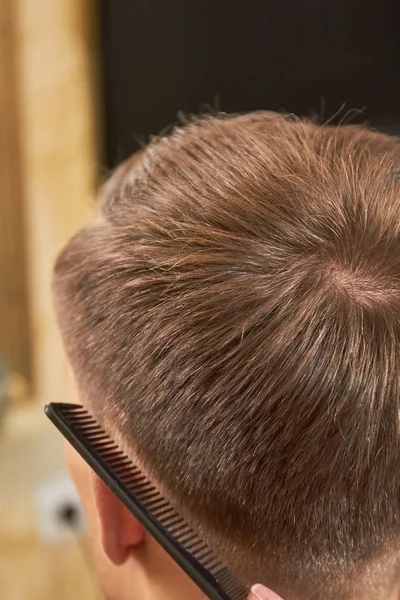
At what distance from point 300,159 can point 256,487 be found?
0.26m

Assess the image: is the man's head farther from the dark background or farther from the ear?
the dark background

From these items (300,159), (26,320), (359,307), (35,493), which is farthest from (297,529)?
(26,320)

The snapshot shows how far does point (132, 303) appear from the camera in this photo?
0.49 metres

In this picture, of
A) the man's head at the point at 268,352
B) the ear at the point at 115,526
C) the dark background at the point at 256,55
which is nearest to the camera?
the man's head at the point at 268,352

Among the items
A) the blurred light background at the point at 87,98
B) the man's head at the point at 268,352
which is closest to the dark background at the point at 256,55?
the blurred light background at the point at 87,98

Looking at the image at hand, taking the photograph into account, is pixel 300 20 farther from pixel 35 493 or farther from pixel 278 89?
pixel 35 493

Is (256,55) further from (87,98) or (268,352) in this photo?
(268,352)

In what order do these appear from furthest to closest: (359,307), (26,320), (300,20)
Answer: (26,320) → (300,20) → (359,307)

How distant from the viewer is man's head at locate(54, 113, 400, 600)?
1.43 ft

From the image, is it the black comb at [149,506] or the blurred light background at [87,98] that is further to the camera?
the blurred light background at [87,98]

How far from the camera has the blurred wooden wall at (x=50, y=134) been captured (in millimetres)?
1237

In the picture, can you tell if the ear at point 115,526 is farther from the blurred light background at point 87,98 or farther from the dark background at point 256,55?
the dark background at point 256,55

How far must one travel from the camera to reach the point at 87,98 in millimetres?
1303

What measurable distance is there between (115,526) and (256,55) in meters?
0.95
